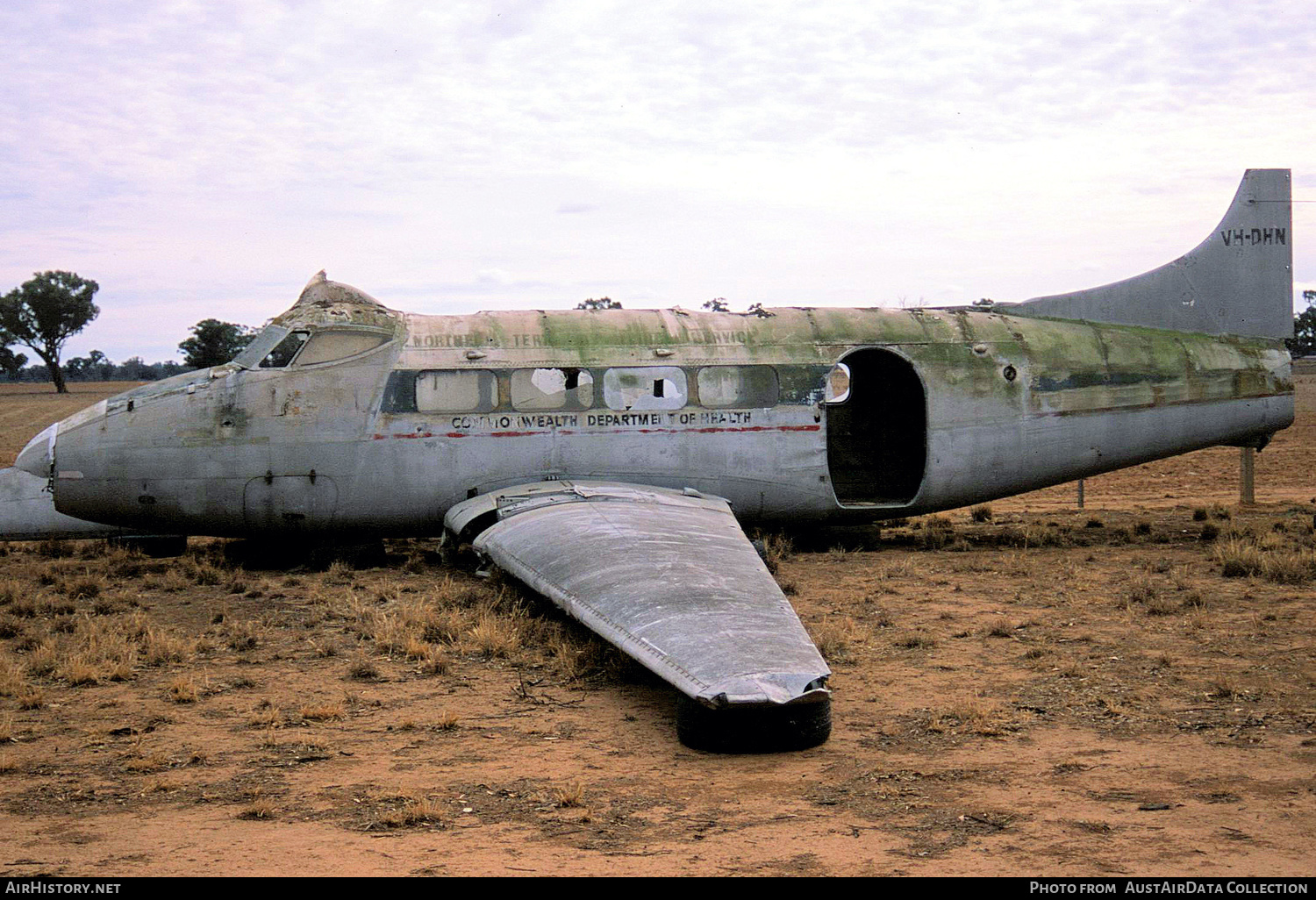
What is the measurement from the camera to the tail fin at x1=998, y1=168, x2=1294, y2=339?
56.6 feet

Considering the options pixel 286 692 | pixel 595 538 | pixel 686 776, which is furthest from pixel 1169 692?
pixel 286 692

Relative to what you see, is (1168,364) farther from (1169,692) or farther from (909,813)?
(909,813)

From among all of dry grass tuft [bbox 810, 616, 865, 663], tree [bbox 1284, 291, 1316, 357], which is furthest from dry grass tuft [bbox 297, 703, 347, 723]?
tree [bbox 1284, 291, 1316, 357]

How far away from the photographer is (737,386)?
599 inches

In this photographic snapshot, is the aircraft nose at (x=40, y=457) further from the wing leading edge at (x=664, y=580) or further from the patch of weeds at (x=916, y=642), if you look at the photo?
the patch of weeds at (x=916, y=642)

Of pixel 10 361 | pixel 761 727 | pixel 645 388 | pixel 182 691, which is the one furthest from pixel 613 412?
pixel 10 361

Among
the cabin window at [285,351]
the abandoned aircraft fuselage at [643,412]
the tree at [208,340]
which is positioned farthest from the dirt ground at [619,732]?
the tree at [208,340]

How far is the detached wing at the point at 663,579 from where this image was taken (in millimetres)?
7445

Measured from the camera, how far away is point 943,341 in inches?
623

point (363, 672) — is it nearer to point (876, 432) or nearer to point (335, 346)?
point (335, 346)

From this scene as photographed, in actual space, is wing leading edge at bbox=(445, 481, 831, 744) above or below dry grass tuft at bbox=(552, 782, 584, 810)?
above

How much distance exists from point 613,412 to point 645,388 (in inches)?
21.1

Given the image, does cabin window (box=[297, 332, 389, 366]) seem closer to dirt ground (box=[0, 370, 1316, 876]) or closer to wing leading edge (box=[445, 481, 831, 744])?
wing leading edge (box=[445, 481, 831, 744])

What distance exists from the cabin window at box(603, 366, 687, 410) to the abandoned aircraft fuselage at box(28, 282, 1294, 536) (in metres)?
0.03
